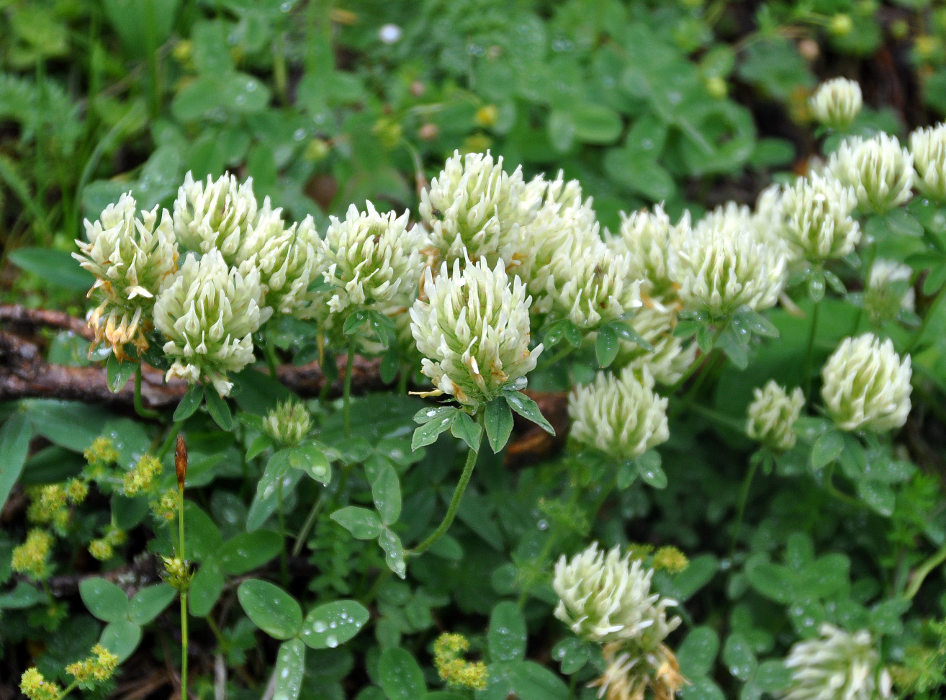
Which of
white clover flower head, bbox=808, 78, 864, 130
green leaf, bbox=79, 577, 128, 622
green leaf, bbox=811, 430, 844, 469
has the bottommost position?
green leaf, bbox=79, 577, 128, 622

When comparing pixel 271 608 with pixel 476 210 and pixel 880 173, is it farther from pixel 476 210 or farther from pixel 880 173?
pixel 880 173

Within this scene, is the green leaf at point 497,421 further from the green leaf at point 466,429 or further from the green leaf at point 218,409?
the green leaf at point 218,409

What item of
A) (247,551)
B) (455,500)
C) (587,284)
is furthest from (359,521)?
(587,284)

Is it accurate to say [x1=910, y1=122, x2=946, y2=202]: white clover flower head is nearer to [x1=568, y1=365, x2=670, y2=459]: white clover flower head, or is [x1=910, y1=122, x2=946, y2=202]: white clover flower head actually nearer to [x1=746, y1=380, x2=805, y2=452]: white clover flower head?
[x1=746, y1=380, x2=805, y2=452]: white clover flower head

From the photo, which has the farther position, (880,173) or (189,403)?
(880,173)

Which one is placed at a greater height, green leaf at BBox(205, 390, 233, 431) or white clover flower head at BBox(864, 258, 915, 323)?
green leaf at BBox(205, 390, 233, 431)

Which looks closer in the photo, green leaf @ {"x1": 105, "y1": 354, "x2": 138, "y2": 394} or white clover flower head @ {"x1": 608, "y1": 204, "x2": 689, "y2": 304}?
green leaf @ {"x1": 105, "y1": 354, "x2": 138, "y2": 394}

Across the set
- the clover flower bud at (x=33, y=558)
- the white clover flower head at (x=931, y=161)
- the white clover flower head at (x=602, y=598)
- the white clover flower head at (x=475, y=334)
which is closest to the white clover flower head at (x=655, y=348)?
the white clover flower head at (x=602, y=598)

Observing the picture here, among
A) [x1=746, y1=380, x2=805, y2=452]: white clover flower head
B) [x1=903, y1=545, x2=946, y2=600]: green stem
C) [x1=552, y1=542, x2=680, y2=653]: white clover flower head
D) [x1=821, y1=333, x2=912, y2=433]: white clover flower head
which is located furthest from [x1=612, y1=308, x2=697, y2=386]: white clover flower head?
[x1=903, y1=545, x2=946, y2=600]: green stem
